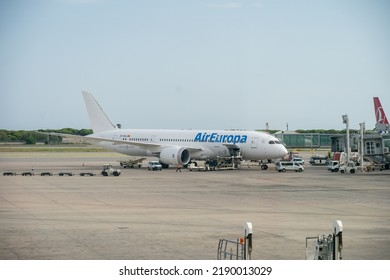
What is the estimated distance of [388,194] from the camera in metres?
52.8

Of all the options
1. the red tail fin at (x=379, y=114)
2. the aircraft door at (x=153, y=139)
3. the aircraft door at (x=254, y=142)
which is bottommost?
the aircraft door at (x=254, y=142)

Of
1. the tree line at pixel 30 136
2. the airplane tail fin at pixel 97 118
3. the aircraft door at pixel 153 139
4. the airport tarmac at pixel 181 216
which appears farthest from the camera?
the tree line at pixel 30 136

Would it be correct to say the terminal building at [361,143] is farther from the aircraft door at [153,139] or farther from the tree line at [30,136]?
the tree line at [30,136]

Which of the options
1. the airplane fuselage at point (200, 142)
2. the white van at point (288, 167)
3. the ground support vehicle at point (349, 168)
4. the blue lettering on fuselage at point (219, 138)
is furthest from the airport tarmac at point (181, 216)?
the blue lettering on fuselage at point (219, 138)

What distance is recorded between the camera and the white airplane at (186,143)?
84625 millimetres

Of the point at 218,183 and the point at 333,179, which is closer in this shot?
the point at 218,183

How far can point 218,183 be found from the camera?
2496 inches

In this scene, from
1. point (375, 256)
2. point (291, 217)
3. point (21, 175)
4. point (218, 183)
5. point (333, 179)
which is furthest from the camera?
point (21, 175)

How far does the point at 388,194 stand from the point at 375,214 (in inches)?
544

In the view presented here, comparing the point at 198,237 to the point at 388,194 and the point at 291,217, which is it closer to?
the point at 291,217

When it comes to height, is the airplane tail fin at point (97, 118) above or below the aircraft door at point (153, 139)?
above

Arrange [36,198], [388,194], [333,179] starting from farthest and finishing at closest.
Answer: [333,179]
[388,194]
[36,198]

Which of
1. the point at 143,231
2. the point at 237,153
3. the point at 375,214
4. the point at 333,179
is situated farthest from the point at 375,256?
the point at 237,153

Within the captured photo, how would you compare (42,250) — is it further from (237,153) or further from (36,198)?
(237,153)
